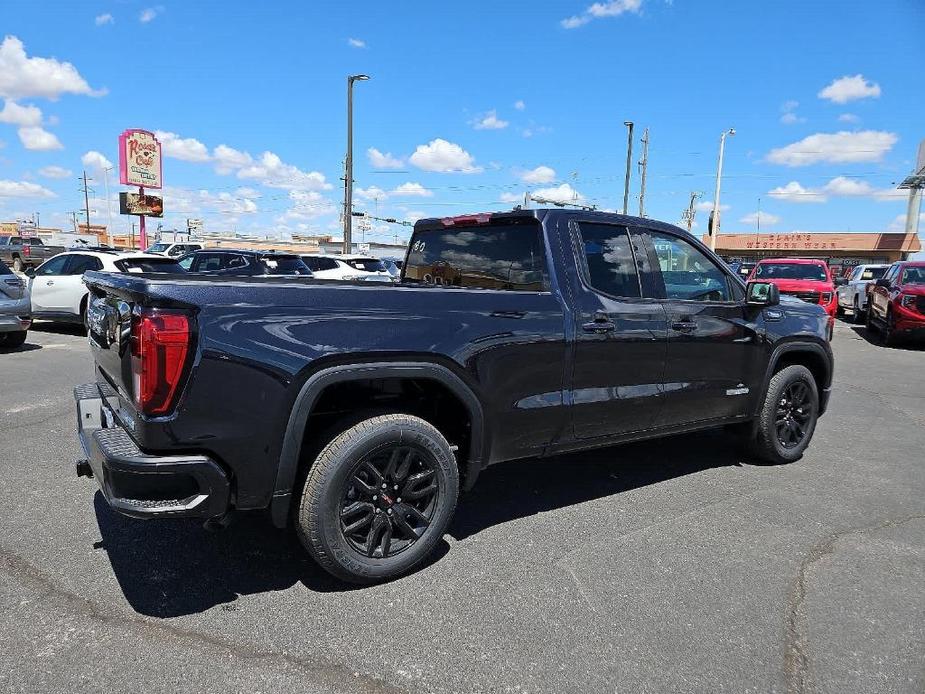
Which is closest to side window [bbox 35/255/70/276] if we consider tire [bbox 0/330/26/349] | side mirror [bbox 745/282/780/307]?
tire [bbox 0/330/26/349]

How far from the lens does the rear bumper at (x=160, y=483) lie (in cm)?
255

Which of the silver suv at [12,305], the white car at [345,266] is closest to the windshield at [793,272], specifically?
the white car at [345,266]

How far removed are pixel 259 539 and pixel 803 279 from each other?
1465cm

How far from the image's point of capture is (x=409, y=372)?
9.97 ft

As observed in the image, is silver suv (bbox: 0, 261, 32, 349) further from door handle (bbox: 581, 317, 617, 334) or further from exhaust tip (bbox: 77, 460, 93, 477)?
door handle (bbox: 581, 317, 617, 334)

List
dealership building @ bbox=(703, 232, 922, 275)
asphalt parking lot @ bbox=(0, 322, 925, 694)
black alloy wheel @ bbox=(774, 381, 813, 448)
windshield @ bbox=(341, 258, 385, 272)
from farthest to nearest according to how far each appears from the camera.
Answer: dealership building @ bbox=(703, 232, 922, 275)
windshield @ bbox=(341, 258, 385, 272)
black alloy wheel @ bbox=(774, 381, 813, 448)
asphalt parking lot @ bbox=(0, 322, 925, 694)

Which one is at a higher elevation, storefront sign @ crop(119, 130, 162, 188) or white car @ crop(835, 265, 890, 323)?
storefront sign @ crop(119, 130, 162, 188)

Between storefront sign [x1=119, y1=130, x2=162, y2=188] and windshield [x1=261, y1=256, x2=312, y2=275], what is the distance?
23.2 meters

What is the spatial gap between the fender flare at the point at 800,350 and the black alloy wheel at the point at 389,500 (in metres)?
2.99

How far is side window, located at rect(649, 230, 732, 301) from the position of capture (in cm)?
430

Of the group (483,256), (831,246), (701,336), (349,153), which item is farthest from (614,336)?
(831,246)

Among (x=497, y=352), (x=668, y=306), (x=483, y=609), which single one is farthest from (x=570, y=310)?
(x=483, y=609)

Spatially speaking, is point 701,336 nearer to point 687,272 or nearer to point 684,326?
point 684,326

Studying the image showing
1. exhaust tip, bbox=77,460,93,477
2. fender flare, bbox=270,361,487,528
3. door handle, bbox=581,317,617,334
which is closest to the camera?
fender flare, bbox=270,361,487,528
